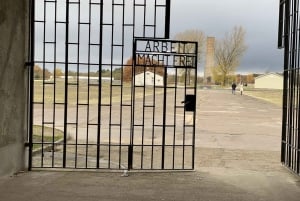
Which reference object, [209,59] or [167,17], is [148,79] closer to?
[167,17]

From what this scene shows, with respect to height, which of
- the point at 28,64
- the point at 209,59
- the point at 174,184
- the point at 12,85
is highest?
the point at 209,59

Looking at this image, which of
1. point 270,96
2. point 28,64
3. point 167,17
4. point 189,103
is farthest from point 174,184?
point 270,96

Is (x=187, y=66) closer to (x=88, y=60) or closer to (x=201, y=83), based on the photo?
(x=88, y=60)

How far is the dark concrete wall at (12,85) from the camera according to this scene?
27.1 ft

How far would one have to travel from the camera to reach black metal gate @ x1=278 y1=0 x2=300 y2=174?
9586 mm

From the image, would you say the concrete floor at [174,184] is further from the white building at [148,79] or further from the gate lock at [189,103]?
the white building at [148,79]

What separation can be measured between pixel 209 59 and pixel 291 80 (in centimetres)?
8330

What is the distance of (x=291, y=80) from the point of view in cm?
1009

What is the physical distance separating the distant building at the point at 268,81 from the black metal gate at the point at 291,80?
3446 inches

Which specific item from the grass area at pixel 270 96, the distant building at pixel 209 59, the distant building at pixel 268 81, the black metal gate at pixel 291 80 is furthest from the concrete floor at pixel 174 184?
the distant building at pixel 268 81

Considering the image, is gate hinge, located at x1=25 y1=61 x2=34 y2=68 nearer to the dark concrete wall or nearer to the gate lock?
the dark concrete wall

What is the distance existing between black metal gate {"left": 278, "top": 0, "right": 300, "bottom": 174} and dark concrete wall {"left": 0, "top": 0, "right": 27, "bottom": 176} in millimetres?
5298

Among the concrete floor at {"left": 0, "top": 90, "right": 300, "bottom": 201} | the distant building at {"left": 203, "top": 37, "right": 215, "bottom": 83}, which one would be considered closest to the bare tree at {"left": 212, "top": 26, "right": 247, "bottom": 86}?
the distant building at {"left": 203, "top": 37, "right": 215, "bottom": 83}

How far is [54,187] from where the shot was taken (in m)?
7.93
